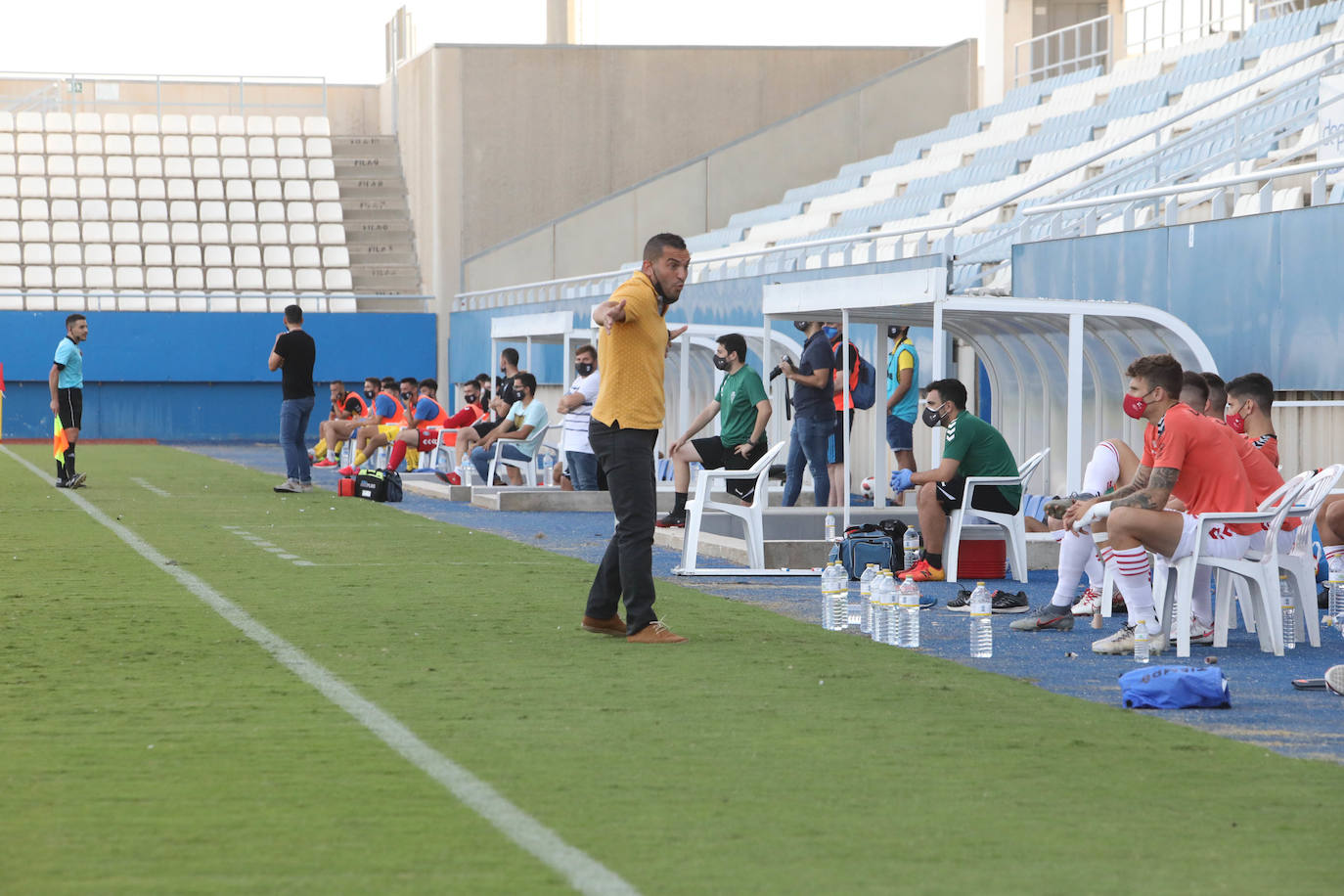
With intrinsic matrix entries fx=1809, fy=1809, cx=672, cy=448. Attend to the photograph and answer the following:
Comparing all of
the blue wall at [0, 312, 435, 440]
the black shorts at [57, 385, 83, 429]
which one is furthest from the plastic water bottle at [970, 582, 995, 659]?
the blue wall at [0, 312, 435, 440]

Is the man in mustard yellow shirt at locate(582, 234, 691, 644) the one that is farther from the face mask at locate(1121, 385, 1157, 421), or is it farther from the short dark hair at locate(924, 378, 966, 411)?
the short dark hair at locate(924, 378, 966, 411)

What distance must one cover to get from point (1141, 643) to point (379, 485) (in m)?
11.8

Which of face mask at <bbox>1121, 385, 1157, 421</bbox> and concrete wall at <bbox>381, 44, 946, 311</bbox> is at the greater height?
concrete wall at <bbox>381, 44, 946, 311</bbox>

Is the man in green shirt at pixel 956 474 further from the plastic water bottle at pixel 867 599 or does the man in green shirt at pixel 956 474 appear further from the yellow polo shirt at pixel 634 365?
the yellow polo shirt at pixel 634 365

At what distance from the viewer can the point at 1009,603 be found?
10.3 m

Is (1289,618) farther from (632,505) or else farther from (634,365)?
(634,365)

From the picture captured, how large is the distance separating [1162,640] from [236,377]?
30.8 m

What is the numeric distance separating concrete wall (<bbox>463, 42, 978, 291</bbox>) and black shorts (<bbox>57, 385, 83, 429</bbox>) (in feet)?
56.4

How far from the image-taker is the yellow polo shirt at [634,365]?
8359mm

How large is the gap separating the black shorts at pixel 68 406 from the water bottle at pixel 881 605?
1243cm

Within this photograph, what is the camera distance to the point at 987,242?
19172 millimetres

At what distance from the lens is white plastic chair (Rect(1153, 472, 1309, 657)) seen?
8.52 m

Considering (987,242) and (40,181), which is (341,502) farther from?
(40,181)

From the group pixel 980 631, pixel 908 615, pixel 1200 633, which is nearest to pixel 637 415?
pixel 908 615
